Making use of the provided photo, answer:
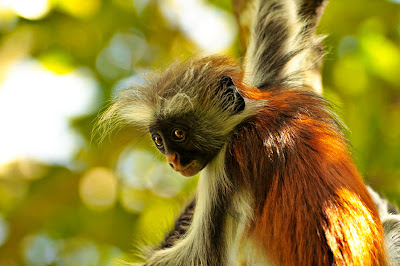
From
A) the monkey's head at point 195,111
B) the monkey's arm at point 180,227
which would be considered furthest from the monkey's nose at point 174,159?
the monkey's arm at point 180,227

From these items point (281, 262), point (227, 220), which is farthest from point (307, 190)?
point (227, 220)

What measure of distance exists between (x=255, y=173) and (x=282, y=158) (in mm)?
217

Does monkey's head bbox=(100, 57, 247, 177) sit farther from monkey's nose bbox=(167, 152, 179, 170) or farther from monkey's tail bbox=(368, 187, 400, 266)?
monkey's tail bbox=(368, 187, 400, 266)

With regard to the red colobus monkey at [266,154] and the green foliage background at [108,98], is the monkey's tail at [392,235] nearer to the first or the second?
the red colobus monkey at [266,154]

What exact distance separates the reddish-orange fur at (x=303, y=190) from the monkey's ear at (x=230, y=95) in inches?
6.0

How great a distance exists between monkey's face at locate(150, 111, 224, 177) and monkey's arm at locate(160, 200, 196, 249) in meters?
0.96

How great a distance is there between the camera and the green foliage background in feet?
20.3

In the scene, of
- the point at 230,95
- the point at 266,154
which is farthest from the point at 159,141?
the point at 266,154

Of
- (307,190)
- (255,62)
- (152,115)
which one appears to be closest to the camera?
(307,190)

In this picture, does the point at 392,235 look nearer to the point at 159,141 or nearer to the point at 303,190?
the point at 303,190

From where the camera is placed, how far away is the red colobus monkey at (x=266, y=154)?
3354mm

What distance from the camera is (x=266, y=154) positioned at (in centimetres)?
357

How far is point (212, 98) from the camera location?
411 cm

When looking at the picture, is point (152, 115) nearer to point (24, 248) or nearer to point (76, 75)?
point (76, 75)
